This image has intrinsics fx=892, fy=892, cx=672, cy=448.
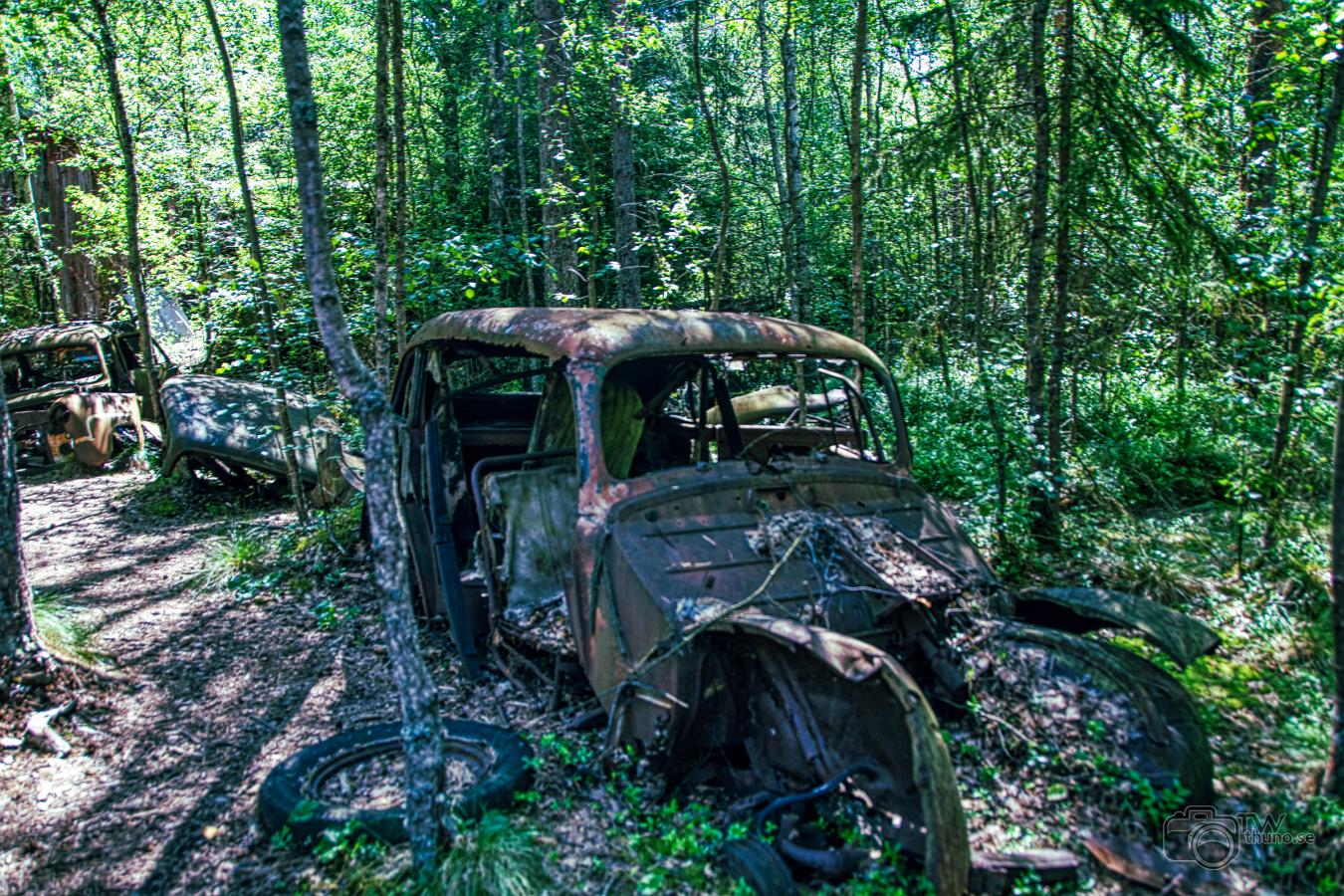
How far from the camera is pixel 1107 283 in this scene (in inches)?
302

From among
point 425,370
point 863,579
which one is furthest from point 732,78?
point 863,579

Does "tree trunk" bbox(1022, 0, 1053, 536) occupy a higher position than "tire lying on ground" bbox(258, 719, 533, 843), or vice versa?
"tree trunk" bbox(1022, 0, 1053, 536)

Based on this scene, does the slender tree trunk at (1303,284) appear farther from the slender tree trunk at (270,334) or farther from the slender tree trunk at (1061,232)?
the slender tree trunk at (270,334)

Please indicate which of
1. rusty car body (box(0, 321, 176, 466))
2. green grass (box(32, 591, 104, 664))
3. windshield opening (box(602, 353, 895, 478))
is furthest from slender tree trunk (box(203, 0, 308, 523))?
rusty car body (box(0, 321, 176, 466))

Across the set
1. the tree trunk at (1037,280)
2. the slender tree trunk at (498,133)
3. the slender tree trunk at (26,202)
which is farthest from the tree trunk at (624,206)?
the slender tree trunk at (26,202)

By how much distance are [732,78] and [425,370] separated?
51.6 feet

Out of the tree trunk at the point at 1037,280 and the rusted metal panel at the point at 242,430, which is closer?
the tree trunk at the point at 1037,280

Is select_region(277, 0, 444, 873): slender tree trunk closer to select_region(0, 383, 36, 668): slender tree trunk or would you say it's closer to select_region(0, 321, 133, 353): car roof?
select_region(0, 383, 36, 668): slender tree trunk

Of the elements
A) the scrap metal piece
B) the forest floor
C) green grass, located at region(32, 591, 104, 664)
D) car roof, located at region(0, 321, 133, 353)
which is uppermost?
car roof, located at region(0, 321, 133, 353)

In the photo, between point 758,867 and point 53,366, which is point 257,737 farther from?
point 53,366

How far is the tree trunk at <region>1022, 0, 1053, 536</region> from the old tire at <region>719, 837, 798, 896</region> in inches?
166

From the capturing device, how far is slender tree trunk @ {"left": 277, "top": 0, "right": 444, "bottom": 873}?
123 inches

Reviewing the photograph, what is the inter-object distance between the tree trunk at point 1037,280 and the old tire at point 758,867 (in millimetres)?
4213

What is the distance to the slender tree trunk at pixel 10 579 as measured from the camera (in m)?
4.63
